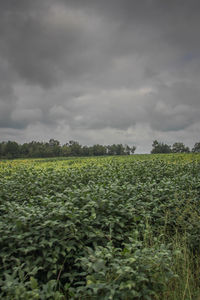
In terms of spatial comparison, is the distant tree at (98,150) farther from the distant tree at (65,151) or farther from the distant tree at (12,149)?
the distant tree at (12,149)

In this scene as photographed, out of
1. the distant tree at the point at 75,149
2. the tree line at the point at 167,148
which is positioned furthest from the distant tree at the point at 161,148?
the distant tree at the point at 75,149

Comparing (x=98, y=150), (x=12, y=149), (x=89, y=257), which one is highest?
(x=98, y=150)

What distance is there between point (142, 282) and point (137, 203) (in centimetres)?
272

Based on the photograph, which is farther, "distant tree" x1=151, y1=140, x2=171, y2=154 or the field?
"distant tree" x1=151, y1=140, x2=171, y2=154

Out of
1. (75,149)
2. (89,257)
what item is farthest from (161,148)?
(89,257)

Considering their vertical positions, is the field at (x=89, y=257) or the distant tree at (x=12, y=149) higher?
the distant tree at (x=12, y=149)

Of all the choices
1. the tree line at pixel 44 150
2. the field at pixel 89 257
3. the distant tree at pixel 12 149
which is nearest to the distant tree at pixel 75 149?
the tree line at pixel 44 150

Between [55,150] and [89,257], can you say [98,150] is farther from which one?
[89,257]

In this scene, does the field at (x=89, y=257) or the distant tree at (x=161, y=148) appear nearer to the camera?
the field at (x=89, y=257)

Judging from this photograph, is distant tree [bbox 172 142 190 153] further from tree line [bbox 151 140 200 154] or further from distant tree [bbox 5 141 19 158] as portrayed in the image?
distant tree [bbox 5 141 19 158]

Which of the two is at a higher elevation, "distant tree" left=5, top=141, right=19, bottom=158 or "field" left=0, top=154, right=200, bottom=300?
"distant tree" left=5, top=141, right=19, bottom=158

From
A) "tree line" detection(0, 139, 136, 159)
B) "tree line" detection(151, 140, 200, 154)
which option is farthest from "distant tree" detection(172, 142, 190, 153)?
"tree line" detection(0, 139, 136, 159)

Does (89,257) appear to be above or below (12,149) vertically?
below

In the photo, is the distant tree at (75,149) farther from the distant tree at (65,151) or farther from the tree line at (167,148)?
the tree line at (167,148)
